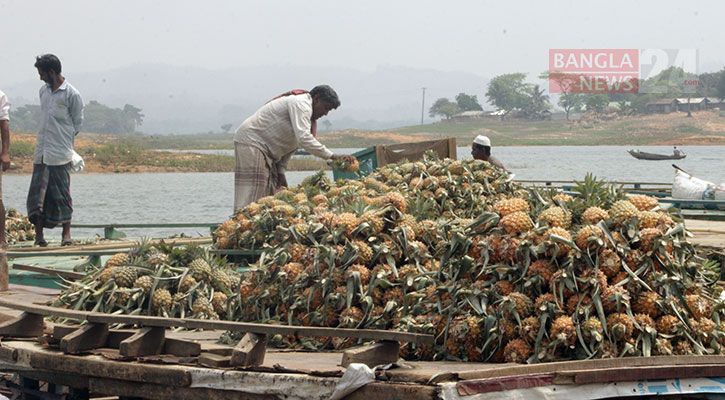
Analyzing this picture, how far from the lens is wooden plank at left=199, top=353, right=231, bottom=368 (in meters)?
3.14

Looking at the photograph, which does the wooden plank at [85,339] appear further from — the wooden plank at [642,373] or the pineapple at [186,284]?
the wooden plank at [642,373]

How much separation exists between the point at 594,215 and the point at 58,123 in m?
5.94

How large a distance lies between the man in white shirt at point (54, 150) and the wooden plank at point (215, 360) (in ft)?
16.6

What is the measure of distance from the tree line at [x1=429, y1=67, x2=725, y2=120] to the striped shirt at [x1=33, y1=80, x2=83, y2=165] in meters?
122

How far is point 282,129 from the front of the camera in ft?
23.7

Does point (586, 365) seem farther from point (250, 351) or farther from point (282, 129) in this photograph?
point (282, 129)

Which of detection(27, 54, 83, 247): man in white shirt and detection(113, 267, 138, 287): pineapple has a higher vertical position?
detection(27, 54, 83, 247): man in white shirt

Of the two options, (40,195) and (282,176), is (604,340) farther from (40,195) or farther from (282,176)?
(40,195)

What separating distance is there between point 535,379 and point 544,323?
0.35m

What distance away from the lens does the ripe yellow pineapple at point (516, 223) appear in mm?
3287

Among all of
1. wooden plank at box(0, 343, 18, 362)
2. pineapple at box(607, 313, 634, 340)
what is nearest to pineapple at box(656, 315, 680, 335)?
pineapple at box(607, 313, 634, 340)

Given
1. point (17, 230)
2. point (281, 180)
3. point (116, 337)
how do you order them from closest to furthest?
point (116, 337) < point (281, 180) < point (17, 230)

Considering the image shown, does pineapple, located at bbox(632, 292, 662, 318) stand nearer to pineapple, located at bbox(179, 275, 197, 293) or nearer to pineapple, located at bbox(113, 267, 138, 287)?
pineapple, located at bbox(179, 275, 197, 293)

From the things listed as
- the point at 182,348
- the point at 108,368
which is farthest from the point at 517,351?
the point at 108,368
